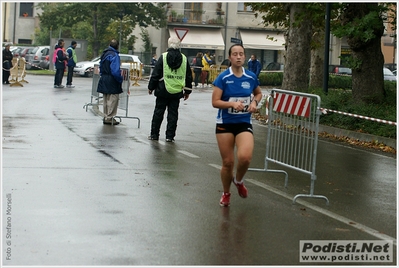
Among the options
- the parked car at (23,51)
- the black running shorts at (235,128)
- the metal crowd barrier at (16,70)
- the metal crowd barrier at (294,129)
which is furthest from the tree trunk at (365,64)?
the parked car at (23,51)

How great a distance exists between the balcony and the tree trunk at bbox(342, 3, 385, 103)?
50222 millimetres

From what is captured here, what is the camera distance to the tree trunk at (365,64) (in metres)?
20.6

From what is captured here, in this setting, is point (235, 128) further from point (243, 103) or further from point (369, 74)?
point (369, 74)

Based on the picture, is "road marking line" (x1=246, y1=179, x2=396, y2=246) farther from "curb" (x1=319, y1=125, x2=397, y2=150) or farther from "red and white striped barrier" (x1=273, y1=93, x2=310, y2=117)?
"curb" (x1=319, y1=125, x2=397, y2=150)

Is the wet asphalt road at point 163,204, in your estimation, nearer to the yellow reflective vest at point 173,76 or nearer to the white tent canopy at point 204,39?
the yellow reflective vest at point 173,76

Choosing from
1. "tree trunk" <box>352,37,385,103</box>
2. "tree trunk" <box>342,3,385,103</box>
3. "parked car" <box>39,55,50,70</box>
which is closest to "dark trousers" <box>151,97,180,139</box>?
"tree trunk" <box>342,3,385,103</box>

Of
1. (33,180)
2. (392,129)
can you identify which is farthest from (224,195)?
(392,129)

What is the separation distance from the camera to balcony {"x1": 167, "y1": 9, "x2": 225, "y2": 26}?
2781 inches

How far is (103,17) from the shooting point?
209ft

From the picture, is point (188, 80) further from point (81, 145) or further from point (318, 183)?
point (318, 183)

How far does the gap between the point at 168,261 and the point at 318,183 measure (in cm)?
516

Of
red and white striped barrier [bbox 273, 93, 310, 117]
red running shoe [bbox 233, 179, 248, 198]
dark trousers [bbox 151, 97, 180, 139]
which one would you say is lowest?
red running shoe [bbox 233, 179, 248, 198]

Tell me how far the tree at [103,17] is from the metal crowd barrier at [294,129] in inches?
2083

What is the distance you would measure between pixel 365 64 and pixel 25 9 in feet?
217
